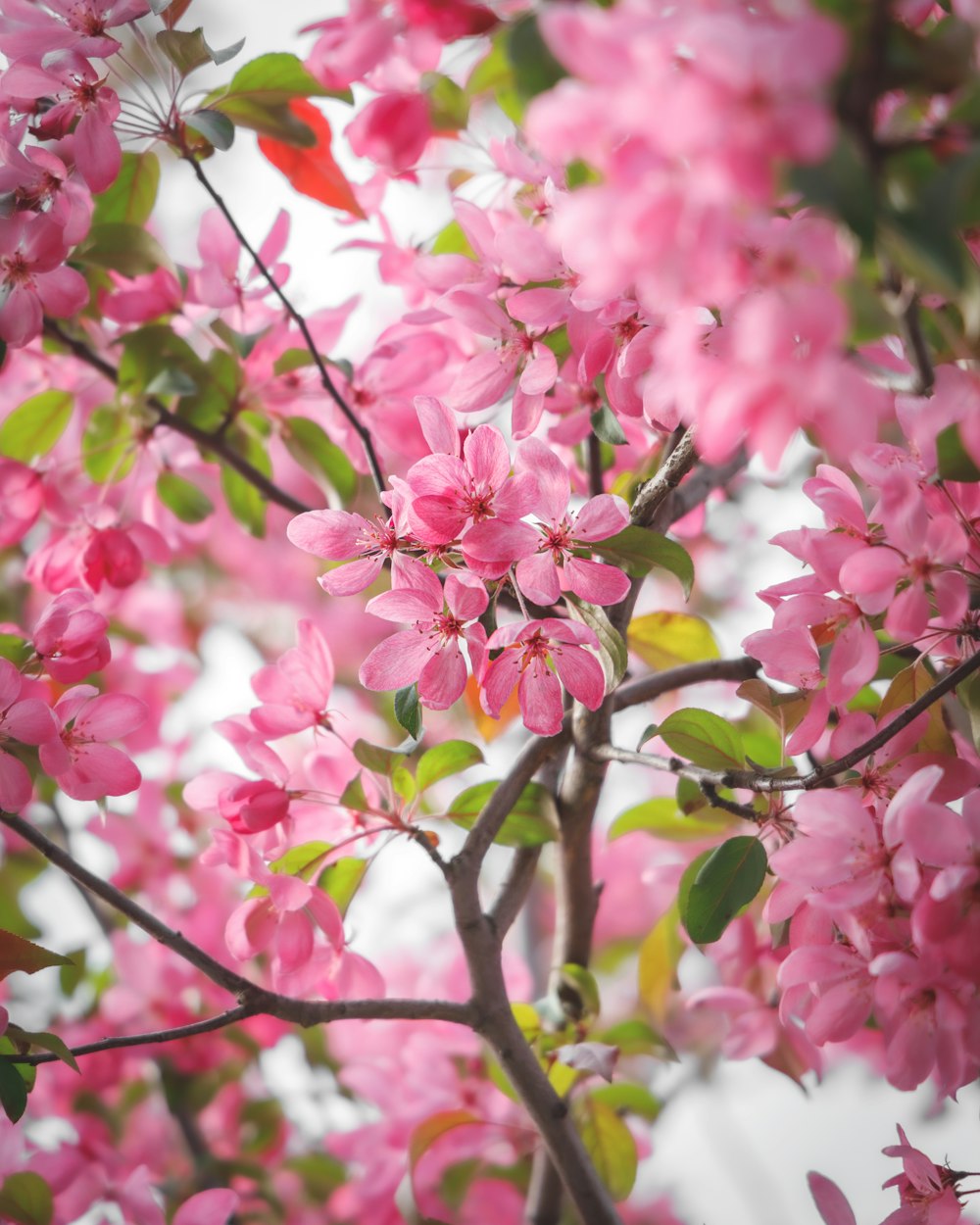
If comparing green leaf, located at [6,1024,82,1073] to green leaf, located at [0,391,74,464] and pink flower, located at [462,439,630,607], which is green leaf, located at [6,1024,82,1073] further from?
green leaf, located at [0,391,74,464]

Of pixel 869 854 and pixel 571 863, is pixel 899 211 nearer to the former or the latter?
pixel 869 854

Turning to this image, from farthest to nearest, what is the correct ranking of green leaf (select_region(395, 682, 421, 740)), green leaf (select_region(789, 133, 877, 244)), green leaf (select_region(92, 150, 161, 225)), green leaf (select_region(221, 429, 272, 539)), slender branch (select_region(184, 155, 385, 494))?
green leaf (select_region(221, 429, 272, 539)) → green leaf (select_region(92, 150, 161, 225)) → slender branch (select_region(184, 155, 385, 494)) → green leaf (select_region(395, 682, 421, 740)) → green leaf (select_region(789, 133, 877, 244))

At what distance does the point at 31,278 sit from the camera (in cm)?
78

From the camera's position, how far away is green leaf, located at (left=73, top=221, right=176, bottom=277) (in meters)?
0.88

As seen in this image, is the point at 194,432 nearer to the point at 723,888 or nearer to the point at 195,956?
Result: the point at 195,956

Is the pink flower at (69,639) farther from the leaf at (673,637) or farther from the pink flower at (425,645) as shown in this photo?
the leaf at (673,637)

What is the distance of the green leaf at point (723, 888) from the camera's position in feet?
2.40

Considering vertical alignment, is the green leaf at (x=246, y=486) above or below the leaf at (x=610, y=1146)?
above

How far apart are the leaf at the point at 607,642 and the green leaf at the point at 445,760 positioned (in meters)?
0.18

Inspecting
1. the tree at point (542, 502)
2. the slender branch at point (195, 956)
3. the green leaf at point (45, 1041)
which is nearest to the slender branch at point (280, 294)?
the tree at point (542, 502)

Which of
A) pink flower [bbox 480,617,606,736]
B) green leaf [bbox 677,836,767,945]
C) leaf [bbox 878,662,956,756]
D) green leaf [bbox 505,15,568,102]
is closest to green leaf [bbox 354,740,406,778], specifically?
pink flower [bbox 480,617,606,736]

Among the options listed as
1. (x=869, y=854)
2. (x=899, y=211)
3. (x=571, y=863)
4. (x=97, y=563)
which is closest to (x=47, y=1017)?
(x=97, y=563)

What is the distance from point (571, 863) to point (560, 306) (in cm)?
49

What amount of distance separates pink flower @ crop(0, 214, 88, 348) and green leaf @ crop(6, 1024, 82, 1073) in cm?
50
